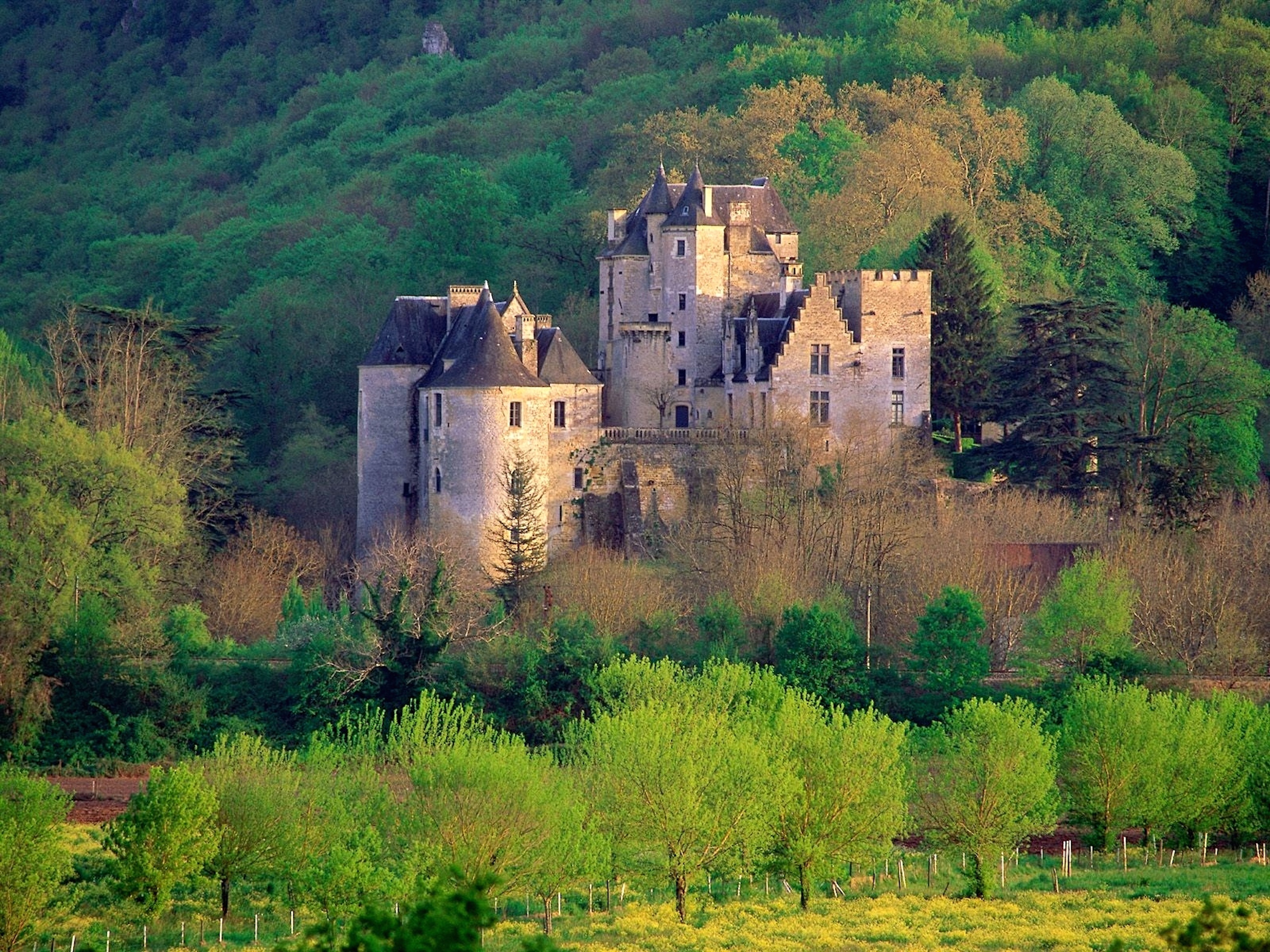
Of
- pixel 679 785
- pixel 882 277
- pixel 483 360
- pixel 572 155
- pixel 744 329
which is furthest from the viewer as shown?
pixel 572 155

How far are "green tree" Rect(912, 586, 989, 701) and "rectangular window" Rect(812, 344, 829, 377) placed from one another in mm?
11315

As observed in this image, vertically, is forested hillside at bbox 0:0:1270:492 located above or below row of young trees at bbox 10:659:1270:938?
above

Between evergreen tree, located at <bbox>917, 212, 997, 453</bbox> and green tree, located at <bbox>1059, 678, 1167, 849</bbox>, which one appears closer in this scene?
green tree, located at <bbox>1059, 678, 1167, 849</bbox>

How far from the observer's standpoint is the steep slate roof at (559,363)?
61188 mm

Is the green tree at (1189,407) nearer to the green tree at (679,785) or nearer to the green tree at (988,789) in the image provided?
the green tree at (988,789)

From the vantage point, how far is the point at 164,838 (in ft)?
125

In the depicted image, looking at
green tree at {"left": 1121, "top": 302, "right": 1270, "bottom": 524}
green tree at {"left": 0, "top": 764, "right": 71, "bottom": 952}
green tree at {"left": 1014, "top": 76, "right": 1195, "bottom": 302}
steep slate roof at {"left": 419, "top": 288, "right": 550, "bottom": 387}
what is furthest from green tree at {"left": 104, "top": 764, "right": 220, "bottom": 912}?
green tree at {"left": 1014, "top": 76, "right": 1195, "bottom": 302}

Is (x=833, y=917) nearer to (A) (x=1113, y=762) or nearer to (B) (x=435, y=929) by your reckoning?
(A) (x=1113, y=762)

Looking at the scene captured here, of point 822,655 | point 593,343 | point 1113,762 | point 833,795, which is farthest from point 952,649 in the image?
point 593,343

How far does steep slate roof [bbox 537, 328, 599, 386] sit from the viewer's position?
61188mm

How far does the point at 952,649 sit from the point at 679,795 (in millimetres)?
13580

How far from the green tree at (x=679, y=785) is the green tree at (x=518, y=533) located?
1540cm

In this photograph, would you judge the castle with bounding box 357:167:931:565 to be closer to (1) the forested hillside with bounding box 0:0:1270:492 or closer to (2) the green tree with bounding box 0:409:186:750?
(2) the green tree with bounding box 0:409:186:750

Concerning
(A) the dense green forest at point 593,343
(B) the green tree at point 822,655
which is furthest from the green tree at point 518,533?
(B) the green tree at point 822,655
